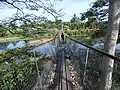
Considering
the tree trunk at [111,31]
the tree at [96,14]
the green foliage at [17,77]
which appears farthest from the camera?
the tree at [96,14]

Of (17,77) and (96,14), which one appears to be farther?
(96,14)

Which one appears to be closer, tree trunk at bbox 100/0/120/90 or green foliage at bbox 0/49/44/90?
green foliage at bbox 0/49/44/90

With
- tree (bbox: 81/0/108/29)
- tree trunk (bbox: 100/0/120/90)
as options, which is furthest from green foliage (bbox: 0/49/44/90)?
tree (bbox: 81/0/108/29)

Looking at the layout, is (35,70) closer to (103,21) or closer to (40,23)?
(40,23)

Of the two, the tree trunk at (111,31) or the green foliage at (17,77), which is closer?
the green foliage at (17,77)

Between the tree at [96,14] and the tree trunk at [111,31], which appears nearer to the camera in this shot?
the tree trunk at [111,31]

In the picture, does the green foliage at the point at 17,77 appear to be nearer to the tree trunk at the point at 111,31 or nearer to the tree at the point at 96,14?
the tree trunk at the point at 111,31

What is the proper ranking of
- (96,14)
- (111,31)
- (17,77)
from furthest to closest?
(96,14)
(111,31)
(17,77)

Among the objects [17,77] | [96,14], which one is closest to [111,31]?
[17,77]

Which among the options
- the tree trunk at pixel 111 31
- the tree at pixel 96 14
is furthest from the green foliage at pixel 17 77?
the tree at pixel 96 14

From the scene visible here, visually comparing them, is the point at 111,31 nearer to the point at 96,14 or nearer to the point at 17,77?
the point at 17,77

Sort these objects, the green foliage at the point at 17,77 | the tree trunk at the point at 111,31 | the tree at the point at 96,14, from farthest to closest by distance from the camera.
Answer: the tree at the point at 96,14 < the tree trunk at the point at 111,31 < the green foliage at the point at 17,77

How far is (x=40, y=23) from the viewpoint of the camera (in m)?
11.5

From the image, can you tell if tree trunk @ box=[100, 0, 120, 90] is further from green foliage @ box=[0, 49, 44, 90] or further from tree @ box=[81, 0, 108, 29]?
tree @ box=[81, 0, 108, 29]
